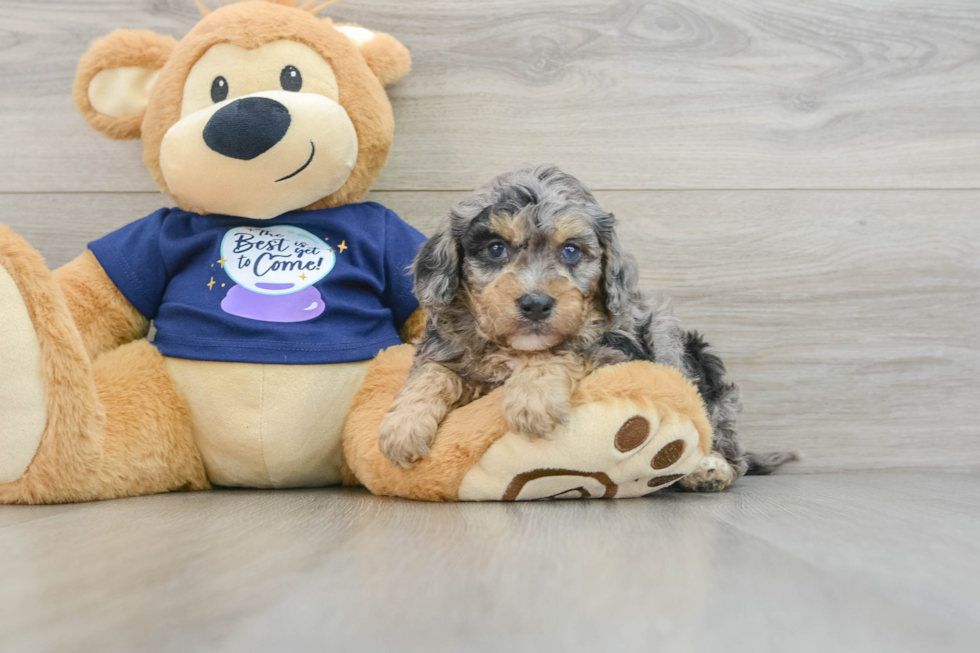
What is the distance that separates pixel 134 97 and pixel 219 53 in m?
0.33

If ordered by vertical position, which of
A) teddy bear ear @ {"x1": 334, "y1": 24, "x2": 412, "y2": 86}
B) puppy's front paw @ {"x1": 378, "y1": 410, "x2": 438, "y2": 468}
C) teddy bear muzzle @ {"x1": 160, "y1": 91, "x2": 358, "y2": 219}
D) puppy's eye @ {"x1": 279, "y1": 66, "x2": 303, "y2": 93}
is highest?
teddy bear ear @ {"x1": 334, "y1": 24, "x2": 412, "y2": 86}

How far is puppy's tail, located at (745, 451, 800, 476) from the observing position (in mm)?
2070

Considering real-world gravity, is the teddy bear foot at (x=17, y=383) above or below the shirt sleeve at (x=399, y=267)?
below

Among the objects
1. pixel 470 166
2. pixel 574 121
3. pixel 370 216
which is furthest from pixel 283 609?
pixel 574 121

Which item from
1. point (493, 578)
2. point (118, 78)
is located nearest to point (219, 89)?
point (118, 78)

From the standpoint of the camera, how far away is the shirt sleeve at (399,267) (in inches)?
74.7

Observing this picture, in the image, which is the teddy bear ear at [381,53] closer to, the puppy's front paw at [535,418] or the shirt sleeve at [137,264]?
the shirt sleeve at [137,264]

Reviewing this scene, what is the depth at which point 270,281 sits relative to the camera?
1.75 meters

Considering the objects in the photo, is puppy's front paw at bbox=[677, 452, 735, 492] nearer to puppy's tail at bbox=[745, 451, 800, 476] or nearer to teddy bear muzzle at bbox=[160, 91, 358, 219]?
puppy's tail at bbox=[745, 451, 800, 476]

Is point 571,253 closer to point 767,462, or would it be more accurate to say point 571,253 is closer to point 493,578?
point 493,578

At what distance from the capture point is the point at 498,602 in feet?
2.63

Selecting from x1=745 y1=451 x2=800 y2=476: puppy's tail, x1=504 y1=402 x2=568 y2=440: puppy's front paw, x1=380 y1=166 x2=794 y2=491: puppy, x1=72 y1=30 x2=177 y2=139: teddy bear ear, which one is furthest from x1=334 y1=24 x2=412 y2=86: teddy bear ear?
x1=745 y1=451 x2=800 y2=476: puppy's tail

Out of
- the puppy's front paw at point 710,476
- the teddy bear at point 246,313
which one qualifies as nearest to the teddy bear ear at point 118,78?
the teddy bear at point 246,313

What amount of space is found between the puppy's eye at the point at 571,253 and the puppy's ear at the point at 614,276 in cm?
7
